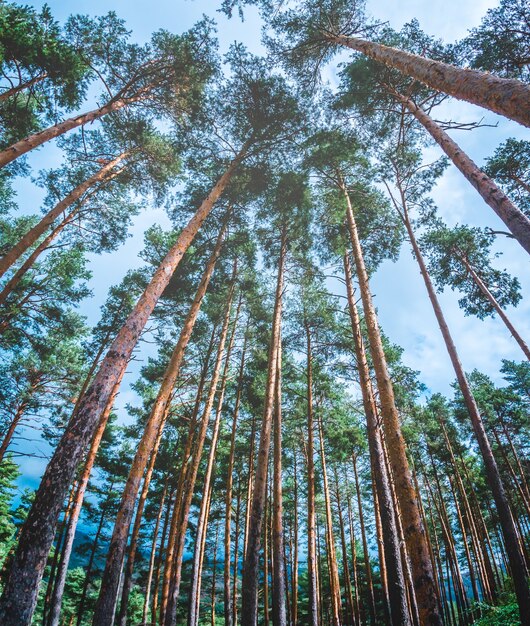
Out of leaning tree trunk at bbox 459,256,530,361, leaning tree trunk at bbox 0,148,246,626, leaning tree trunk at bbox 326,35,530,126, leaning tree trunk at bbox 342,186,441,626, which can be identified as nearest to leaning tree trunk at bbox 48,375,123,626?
leaning tree trunk at bbox 0,148,246,626

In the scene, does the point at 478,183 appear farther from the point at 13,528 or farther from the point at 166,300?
the point at 13,528

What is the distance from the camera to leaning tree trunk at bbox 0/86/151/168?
7.39m

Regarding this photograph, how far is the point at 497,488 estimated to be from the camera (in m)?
7.61

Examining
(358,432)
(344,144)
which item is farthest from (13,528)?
(344,144)

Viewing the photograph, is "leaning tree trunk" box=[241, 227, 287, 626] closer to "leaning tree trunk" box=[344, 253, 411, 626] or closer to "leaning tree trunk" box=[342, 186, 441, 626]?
"leaning tree trunk" box=[344, 253, 411, 626]

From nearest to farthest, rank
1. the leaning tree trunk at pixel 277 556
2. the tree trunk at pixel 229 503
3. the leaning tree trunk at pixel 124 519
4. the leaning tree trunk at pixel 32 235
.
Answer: the leaning tree trunk at pixel 124 519 < the leaning tree trunk at pixel 32 235 < the leaning tree trunk at pixel 277 556 < the tree trunk at pixel 229 503

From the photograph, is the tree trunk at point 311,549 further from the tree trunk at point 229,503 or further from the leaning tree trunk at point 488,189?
the leaning tree trunk at point 488,189

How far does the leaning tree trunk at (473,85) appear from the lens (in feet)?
10.9

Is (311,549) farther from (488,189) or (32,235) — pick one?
(32,235)

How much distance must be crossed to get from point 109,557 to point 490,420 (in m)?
25.8

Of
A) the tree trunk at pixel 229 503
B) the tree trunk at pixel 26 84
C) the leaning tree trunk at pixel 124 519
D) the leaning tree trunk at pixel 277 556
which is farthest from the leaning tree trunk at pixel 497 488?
the tree trunk at pixel 26 84

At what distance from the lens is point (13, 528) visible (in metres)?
20.7

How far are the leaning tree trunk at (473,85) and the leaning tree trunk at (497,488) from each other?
20.7 feet

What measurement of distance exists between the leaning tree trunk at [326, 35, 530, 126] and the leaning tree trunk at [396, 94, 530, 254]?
4.18 ft
